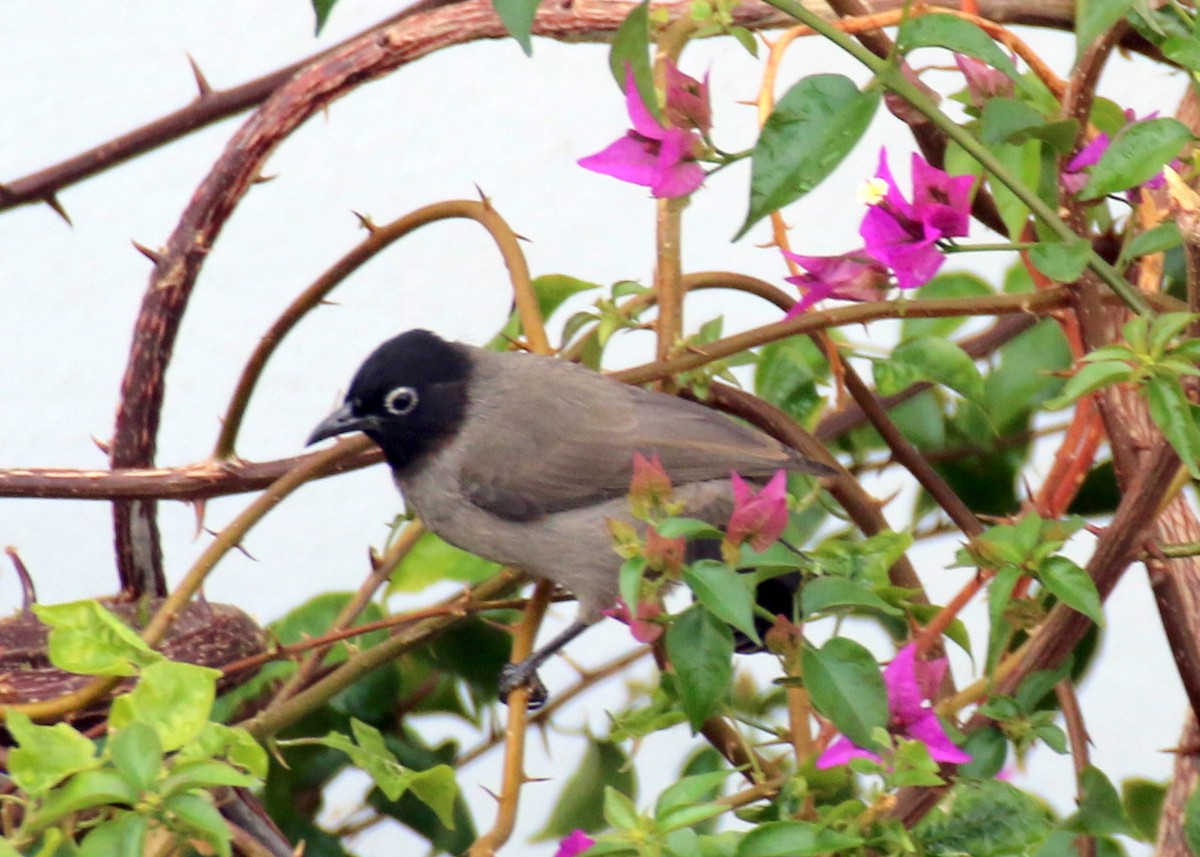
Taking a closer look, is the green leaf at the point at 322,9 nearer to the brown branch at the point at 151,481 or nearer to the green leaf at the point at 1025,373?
the brown branch at the point at 151,481

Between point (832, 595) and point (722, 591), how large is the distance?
8cm

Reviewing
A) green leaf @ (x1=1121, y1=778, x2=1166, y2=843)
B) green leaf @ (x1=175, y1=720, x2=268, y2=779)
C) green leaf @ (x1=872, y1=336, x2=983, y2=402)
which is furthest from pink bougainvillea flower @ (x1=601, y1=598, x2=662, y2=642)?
green leaf @ (x1=1121, y1=778, x2=1166, y2=843)

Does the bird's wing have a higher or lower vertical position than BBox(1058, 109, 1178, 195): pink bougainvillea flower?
lower

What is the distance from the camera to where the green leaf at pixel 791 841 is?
2.79 feet

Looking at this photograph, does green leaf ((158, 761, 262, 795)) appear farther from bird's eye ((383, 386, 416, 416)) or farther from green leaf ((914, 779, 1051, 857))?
bird's eye ((383, 386, 416, 416))

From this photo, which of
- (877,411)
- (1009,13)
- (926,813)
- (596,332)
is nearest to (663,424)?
(596,332)

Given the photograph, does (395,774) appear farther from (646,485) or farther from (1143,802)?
(1143,802)

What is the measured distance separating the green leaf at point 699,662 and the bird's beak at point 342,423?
82 centimetres

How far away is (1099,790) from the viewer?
115cm

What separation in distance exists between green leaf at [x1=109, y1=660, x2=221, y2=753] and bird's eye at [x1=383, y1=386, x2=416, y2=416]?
33.3 inches

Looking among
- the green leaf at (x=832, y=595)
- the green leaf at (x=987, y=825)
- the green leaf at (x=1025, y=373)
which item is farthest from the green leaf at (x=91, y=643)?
the green leaf at (x=1025, y=373)

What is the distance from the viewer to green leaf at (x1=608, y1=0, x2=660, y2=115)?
2.64 feet

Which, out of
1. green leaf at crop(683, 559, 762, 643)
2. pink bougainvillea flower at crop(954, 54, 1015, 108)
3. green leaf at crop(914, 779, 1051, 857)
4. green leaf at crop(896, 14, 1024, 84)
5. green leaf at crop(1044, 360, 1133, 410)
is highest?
green leaf at crop(896, 14, 1024, 84)

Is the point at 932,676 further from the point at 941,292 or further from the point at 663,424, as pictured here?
the point at 941,292
